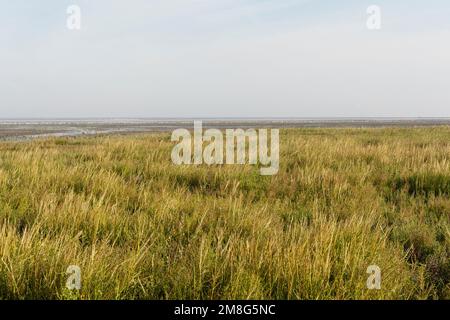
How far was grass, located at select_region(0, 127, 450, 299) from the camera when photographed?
2.54m

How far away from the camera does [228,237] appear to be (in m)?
3.69

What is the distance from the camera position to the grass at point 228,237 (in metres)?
2.54
